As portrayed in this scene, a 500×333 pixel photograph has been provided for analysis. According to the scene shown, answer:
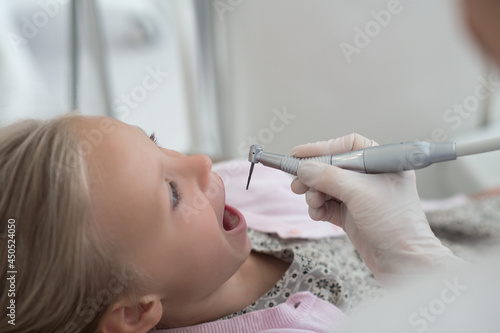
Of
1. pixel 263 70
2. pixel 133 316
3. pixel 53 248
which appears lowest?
pixel 133 316

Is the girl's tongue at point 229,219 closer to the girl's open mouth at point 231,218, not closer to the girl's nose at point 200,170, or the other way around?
the girl's open mouth at point 231,218

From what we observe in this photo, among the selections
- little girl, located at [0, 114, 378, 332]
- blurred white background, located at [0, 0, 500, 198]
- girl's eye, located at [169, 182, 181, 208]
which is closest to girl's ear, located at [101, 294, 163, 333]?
little girl, located at [0, 114, 378, 332]

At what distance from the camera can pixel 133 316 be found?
2.31 ft

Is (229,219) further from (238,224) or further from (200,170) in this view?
(200,170)

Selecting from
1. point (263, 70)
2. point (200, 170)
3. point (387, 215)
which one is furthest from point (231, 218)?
point (263, 70)

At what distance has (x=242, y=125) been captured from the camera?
63.8 inches

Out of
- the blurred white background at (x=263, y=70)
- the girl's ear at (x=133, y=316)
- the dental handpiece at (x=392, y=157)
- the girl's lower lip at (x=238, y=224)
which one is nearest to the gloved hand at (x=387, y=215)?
the dental handpiece at (x=392, y=157)

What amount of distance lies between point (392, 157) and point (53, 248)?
43 centimetres

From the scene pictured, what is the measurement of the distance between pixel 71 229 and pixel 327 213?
1.17ft

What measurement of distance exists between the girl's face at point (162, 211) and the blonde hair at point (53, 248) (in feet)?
0.07

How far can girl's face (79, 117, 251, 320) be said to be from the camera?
26.0 inches

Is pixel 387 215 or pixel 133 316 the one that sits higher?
pixel 387 215

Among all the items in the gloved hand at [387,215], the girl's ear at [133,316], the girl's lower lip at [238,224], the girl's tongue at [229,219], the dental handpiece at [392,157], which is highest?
the dental handpiece at [392,157]

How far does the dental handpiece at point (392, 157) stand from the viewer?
615 mm
